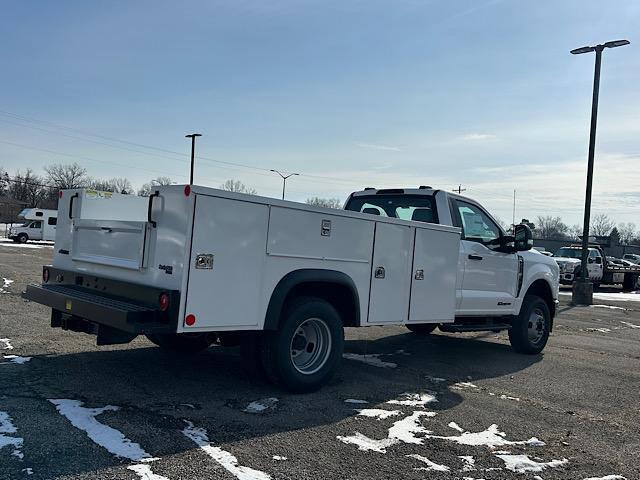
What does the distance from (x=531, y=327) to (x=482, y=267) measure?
1724 millimetres

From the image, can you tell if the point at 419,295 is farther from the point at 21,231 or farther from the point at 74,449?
the point at 21,231

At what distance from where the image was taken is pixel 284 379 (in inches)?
230

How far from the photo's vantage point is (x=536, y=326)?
9477 millimetres

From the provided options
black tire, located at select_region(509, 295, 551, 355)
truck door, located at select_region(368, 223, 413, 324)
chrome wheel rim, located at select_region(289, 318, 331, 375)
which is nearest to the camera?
chrome wheel rim, located at select_region(289, 318, 331, 375)

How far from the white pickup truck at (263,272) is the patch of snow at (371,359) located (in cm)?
93

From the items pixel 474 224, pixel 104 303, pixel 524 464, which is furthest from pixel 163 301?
pixel 474 224

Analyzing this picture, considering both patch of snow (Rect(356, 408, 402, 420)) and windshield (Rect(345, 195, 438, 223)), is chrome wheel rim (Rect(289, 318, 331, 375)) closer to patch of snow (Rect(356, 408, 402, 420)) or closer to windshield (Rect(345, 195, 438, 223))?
patch of snow (Rect(356, 408, 402, 420))

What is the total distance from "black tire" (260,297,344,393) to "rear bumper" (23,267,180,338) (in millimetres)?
1206

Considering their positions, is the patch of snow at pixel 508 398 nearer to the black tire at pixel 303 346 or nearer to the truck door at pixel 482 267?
the truck door at pixel 482 267

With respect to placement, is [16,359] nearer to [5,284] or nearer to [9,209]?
[5,284]

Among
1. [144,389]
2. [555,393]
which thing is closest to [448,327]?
[555,393]

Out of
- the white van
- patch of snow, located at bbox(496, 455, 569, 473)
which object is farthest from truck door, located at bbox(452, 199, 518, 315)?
the white van

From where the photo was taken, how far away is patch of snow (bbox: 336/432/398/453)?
15.2ft

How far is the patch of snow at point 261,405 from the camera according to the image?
537 centimetres
